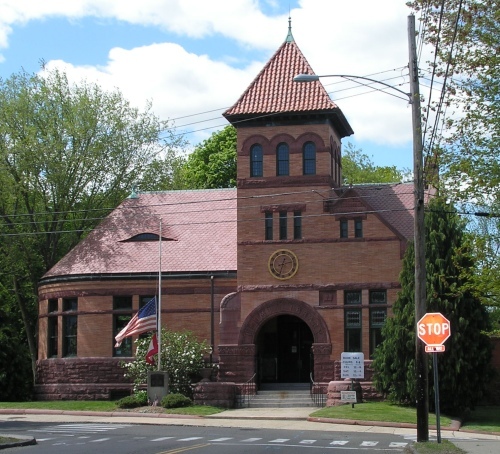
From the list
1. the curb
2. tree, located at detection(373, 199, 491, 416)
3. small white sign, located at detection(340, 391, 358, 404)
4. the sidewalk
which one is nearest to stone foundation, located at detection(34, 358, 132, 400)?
the sidewalk

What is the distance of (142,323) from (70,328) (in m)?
5.98

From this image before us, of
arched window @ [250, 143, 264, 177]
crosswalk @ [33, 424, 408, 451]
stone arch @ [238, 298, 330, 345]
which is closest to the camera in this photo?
crosswalk @ [33, 424, 408, 451]

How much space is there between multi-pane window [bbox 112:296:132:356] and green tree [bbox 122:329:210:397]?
169 cm

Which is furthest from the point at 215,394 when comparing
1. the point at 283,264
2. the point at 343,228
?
the point at 343,228

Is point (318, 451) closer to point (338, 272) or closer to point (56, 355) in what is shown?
point (338, 272)

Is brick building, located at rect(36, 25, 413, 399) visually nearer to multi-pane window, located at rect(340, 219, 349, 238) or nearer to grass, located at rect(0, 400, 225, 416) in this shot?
multi-pane window, located at rect(340, 219, 349, 238)

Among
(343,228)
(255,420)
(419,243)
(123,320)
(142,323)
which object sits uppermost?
(343,228)

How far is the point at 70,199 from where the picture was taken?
46812 mm

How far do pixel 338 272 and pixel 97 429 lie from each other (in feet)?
43.8

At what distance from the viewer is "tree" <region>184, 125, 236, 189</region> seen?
63.4 metres

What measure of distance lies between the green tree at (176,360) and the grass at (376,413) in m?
6.79

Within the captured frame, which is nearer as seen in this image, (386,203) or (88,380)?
(88,380)

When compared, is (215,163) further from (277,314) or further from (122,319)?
(277,314)

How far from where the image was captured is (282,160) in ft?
126
